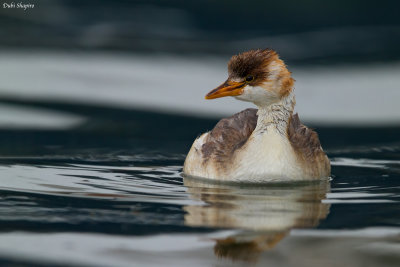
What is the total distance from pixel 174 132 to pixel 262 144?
3.24 m

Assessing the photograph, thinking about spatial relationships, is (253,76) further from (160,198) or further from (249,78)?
(160,198)

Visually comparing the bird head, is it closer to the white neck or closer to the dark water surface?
the white neck

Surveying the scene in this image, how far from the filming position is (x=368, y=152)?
1188cm

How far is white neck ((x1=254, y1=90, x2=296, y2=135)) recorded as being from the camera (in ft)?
33.1

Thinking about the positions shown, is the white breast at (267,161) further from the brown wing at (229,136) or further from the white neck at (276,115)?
the brown wing at (229,136)

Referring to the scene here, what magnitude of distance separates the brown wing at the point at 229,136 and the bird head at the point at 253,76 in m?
0.68

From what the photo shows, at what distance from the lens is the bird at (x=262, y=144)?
979cm

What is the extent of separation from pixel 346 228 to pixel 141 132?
5.63m

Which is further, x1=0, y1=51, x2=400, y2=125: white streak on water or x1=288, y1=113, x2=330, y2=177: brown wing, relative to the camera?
x1=0, y1=51, x2=400, y2=125: white streak on water

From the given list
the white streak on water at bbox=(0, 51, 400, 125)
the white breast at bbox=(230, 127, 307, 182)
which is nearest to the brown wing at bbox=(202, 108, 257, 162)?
the white breast at bbox=(230, 127, 307, 182)

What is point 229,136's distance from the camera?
34.9 feet

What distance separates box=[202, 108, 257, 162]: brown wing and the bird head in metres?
0.68

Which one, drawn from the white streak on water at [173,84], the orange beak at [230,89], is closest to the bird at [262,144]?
the orange beak at [230,89]

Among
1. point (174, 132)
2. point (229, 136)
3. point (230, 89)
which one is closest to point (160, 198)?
point (230, 89)
